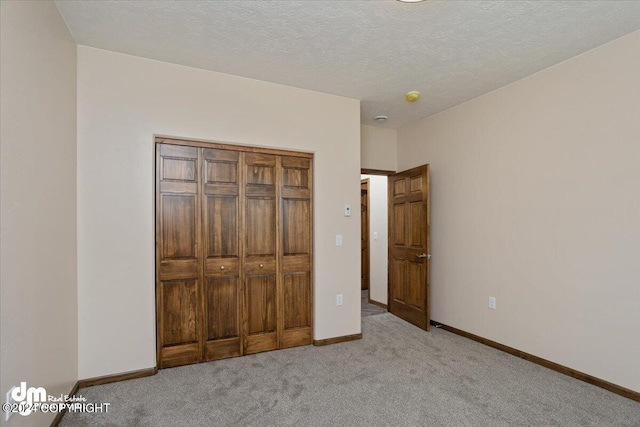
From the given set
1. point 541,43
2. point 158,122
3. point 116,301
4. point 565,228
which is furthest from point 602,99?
point 116,301

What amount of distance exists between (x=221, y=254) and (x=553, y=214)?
3146mm

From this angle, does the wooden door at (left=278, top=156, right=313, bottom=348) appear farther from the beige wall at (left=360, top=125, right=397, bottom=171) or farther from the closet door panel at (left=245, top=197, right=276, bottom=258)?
the beige wall at (left=360, top=125, right=397, bottom=171)

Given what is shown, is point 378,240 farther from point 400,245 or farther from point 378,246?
point 400,245

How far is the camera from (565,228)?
117 inches

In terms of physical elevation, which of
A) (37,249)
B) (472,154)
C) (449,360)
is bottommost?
(449,360)

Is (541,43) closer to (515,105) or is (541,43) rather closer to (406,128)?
(515,105)

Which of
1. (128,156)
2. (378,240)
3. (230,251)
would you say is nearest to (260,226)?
(230,251)

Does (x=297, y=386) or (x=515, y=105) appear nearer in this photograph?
(x=297, y=386)

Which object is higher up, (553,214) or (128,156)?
(128,156)

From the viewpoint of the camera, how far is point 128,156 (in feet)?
9.44

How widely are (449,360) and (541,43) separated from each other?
2.89 metres

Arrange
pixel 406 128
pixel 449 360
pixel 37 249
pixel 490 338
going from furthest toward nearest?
1. pixel 406 128
2. pixel 490 338
3. pixel 449 360
4. pixel 37 249

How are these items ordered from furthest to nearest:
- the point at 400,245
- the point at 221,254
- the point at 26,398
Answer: the point at 400,245, the point at 221,254, the point at 26,398

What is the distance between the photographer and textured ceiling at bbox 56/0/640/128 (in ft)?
7.34
